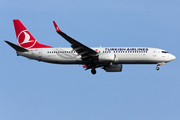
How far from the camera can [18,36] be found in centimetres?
6347

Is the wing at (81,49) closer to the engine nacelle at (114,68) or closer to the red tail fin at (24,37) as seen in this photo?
the engine nacelle at (114,68)

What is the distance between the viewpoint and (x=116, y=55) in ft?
190

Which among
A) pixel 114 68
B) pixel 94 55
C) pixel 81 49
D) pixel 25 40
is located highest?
pixel 25 40

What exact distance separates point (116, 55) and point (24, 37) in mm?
16909

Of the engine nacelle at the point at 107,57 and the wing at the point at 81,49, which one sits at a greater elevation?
the wing at the point at 81,49

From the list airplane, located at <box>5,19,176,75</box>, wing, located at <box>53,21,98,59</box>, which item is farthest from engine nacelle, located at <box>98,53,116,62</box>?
wing, located at <box>53,21,98,59</box>

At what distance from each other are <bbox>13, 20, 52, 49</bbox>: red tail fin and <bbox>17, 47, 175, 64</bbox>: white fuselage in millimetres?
2122

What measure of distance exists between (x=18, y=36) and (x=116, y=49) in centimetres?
1768

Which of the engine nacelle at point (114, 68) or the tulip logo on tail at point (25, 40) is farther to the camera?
the tulip logo on tail at point (25, 40)

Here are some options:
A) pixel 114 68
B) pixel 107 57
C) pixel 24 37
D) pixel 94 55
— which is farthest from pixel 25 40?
pixel 114 68

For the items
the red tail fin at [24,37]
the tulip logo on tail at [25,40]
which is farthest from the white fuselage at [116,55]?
the tulip logo on tail at [25,40]

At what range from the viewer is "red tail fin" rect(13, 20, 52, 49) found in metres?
62.6

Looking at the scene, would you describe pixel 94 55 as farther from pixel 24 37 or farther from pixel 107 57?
pixel 24 37

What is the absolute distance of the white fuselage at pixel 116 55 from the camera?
5775 centimetres
